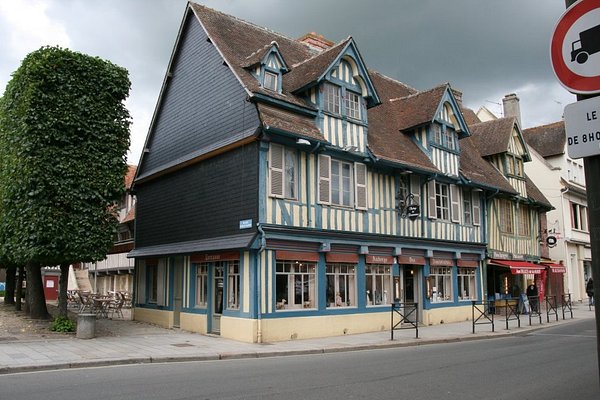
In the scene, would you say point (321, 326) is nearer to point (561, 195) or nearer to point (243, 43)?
point (243, 43)

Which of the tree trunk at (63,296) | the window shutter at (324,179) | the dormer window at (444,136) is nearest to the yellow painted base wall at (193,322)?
the tree trunk at (63,296)

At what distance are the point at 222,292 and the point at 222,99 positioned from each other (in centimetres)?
644

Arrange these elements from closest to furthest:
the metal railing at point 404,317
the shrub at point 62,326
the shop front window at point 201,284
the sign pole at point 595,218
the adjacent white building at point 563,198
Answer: the sign pole at point 595,218
the shrub at point 62,326
the metal railing at point 404,317
the shop front window at point 201,284
the adjacent white building at point 563,198

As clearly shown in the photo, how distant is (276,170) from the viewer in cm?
1588

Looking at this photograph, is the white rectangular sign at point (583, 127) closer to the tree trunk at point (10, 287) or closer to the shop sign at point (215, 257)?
the shop sign at point (215, 257)

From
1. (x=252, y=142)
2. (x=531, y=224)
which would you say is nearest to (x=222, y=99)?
(x=252, y=142)

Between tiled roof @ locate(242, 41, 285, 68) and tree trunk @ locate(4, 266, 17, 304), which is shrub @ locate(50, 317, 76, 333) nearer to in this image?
tiled roof @ locate(242, 41, 285, 68)

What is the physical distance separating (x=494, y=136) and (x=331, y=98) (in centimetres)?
1374

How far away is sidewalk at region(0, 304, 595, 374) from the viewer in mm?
11055

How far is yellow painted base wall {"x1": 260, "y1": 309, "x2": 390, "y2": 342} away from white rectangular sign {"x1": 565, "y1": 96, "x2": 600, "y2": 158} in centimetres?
1271

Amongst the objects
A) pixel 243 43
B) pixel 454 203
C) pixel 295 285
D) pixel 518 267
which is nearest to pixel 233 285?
pixel 295 285

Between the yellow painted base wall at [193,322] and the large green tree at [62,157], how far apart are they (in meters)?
3.71

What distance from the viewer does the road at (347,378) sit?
25.1 ft

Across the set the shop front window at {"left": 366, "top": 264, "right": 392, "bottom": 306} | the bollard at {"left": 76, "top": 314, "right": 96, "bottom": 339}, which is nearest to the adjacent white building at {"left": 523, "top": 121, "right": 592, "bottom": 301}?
the shop front window at {"left": 366, "top": 264, "right": 392, "bottom": 306}
